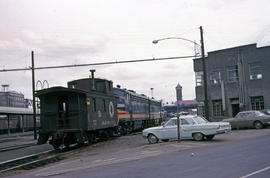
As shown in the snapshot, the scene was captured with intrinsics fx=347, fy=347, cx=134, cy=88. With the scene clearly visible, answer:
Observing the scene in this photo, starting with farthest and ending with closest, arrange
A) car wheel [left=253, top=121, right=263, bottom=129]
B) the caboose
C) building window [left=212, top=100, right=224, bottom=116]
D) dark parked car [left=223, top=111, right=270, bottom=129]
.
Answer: building window [left=212, top=100, right=224, bottom=116] → car wheel [left=253, top=121, right=263, bottom=129] → dark parked car [left=223, top=111, right=270, bottom=129] → the caboose

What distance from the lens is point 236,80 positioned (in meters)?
43.9

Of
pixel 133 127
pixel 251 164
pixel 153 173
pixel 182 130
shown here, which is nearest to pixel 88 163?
pixel 153 173

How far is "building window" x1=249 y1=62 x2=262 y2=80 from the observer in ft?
138

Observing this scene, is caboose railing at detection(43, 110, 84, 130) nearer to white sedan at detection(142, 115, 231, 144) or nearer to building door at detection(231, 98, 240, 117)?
white sedan at detection(142, 115, 231, 144)

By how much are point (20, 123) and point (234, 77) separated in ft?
94.2

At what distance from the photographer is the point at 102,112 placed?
71.9 feet

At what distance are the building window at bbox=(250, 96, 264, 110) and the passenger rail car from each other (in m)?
12.6

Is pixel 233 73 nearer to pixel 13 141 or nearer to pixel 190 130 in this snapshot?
pixel 13 141

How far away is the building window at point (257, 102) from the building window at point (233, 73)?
10.6 feet

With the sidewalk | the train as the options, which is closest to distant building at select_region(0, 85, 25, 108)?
the sidewalk

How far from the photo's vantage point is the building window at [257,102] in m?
42.1

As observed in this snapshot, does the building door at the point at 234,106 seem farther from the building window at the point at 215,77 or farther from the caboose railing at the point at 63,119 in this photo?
the caboose railing at the point at 63,119

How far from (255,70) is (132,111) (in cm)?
1991

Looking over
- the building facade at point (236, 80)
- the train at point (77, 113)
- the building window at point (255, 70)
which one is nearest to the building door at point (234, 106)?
the building facade at point (236, 80)
